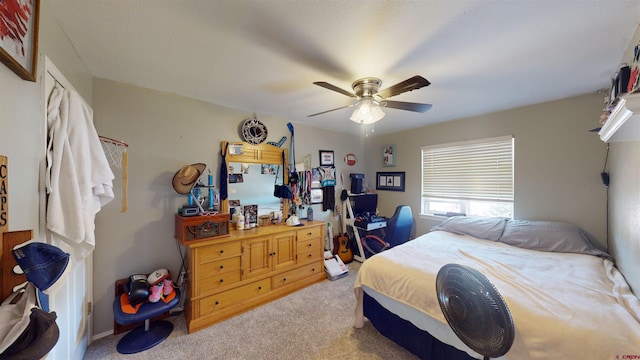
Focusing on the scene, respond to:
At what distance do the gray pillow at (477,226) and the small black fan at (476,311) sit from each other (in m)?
1.86

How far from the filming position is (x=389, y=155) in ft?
13.4

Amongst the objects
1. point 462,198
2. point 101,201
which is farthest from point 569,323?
point 101,201

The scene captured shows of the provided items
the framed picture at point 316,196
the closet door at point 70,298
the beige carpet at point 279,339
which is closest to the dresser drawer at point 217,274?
the beige carpet at point 279,339

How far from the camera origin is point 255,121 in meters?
2.88

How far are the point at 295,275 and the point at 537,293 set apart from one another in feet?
7.63

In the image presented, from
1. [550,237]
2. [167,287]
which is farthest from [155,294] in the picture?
[550,237]

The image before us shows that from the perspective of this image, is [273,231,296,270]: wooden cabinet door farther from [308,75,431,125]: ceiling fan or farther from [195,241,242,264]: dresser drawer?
[308,75,431,125]: ceiling fan

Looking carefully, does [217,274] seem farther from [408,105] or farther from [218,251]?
[408,105]

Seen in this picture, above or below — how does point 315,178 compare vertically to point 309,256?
above

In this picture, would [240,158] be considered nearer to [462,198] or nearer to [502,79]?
[502,79]

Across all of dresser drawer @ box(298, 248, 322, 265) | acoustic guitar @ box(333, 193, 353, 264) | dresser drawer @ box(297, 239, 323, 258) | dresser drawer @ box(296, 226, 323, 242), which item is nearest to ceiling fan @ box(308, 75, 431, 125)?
dresser drawer @ box(296, 226, 323, 242)

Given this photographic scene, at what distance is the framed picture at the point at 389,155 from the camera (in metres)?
4.02

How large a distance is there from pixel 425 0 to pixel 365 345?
252 cm

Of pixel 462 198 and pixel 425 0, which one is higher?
pixel 425 0
